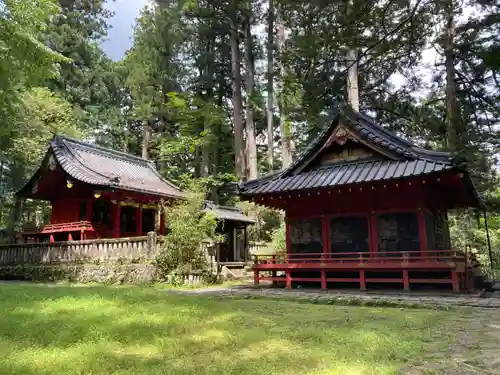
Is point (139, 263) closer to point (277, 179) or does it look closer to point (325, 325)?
point (277, 179)

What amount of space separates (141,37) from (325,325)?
34.8 meters

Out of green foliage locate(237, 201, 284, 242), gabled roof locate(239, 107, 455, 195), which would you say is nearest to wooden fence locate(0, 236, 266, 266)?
gabled roof locate(239, 107, 455, 195)

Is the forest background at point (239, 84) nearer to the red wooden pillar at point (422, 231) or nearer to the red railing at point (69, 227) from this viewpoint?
the red wooden pillar at point (422, 231)

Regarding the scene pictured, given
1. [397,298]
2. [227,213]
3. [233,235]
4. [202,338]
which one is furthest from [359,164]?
[233,235]

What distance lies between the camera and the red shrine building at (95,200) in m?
18.2

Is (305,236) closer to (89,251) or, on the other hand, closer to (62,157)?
(89,251)

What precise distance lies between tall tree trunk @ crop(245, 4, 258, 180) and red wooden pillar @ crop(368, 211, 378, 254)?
15.2 metres

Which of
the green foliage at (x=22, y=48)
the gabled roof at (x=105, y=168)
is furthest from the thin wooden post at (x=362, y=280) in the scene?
the green foliage at (x=22, y=48)

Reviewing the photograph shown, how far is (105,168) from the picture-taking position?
21.5 m

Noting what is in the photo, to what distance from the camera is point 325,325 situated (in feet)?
20.0

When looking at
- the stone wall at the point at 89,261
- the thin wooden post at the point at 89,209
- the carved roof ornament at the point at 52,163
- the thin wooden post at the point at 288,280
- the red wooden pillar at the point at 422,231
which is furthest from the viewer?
the carved roof ornament at the point at 52,163

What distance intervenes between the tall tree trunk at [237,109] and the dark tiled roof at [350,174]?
15.8 metres

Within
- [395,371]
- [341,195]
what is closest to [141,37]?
[341,195]

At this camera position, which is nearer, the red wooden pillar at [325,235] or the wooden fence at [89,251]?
the red wooden pillar at [325,235]
